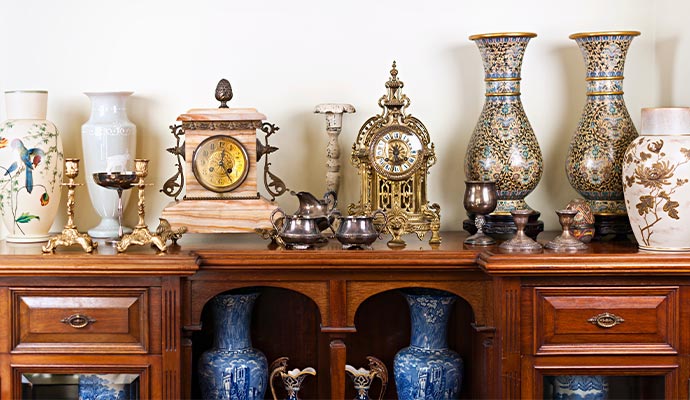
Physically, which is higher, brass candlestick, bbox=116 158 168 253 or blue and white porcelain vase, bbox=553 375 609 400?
brass candlestick, bbox=116 158 168 253

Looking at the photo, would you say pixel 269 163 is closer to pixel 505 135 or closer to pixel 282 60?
pixel 282 60

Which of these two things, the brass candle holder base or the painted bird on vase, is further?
the painted bird on vase

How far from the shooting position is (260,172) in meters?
3.01

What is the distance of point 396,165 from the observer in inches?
110

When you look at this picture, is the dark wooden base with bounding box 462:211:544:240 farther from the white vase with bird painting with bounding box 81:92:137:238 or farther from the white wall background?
the white vase with bird painting with bounding box 81:92:137:238

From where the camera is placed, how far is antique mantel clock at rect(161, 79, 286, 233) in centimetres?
275

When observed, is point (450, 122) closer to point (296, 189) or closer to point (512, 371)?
point (296, 189)

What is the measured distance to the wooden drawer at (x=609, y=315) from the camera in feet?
8.29

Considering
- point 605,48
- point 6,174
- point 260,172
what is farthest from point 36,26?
point 605,48

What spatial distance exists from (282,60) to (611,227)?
108cm

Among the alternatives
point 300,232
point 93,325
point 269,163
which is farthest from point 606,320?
point 93,325

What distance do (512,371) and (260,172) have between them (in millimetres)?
982

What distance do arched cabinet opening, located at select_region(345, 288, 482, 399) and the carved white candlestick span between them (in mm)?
386

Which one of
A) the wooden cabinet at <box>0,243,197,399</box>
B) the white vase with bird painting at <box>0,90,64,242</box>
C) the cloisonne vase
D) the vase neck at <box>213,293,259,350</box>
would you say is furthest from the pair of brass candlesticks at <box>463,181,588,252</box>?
the white vase with bird painting at <box>0,90,64,242</box>
